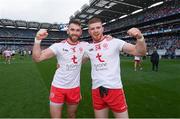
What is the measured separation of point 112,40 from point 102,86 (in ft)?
2.51

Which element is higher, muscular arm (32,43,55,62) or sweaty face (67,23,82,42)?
sweaty face (67,23,82,42)

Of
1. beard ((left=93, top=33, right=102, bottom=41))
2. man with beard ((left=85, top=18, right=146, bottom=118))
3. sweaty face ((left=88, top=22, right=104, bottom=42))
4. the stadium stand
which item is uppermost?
the stadium stand

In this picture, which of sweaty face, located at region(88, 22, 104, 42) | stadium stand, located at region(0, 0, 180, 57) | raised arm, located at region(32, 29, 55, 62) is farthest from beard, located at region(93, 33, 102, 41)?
stadium stand, located at region(0, 0, 180, 57)

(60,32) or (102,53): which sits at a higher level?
(60,32)

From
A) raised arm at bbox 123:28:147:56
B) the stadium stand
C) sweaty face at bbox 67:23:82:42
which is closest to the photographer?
raised arm at bbox 123:28:147:56

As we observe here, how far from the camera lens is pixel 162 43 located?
52.6 metres

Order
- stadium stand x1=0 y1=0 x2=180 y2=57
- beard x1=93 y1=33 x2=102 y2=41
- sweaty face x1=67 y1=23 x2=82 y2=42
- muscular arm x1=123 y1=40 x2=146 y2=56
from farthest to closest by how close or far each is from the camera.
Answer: stadium stand x1=0 y1=0 x2=180 y2=57 → sweaty face x1=67 y1=23 x2=82 y2=42 → beard x1=93 y1=33 x2=102 y2=41 → muscular arm x1=123 y1=40 x2=146 y2=56

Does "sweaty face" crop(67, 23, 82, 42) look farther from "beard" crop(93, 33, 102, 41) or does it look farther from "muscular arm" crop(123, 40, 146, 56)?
"muscular arm" crop(123, 40, 146, 56)

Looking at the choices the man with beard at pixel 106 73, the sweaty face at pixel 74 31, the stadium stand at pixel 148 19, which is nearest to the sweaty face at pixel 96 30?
the man with beard at pixel 106 73

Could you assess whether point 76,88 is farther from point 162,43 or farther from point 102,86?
point 162,43

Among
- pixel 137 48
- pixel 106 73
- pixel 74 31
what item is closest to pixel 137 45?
pixel 137 48

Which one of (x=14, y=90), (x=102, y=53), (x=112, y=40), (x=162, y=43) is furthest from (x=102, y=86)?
(x=162, y=43)

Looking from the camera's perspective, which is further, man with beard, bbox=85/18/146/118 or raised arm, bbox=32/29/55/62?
raised arm, bbox=32/29/55/62

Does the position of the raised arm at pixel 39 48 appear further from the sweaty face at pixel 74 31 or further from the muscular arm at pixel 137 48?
the muscular arm at pixel 137 48
